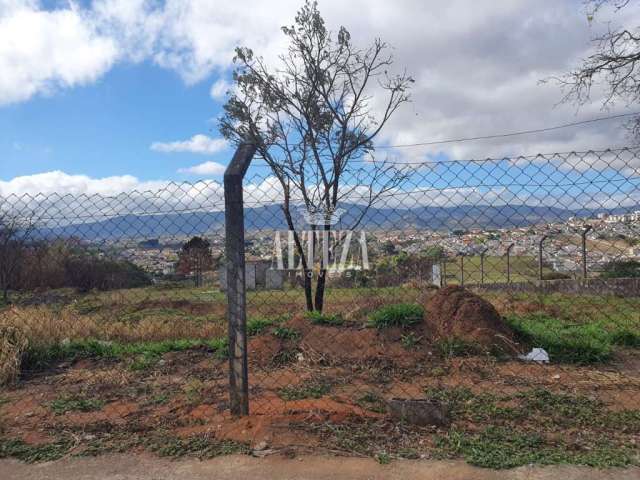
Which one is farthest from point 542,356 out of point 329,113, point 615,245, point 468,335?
point 329,113

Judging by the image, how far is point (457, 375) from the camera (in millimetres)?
5016

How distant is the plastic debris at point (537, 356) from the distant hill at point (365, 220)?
9.55 feet

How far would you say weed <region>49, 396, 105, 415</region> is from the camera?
13.1 ft

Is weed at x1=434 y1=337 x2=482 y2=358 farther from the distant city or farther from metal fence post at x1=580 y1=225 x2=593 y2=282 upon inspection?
the distant city

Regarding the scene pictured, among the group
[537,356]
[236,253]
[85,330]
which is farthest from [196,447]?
[85,330]

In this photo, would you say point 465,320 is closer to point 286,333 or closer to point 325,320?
point 325,320

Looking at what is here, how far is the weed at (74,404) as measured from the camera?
398cm

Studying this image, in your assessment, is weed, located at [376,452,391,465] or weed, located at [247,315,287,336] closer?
weed, located at [376,452,391,465]

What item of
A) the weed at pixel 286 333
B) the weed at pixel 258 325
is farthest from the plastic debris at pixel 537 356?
the weed at pixel 258 325

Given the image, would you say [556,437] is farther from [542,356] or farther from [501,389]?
[542,356]

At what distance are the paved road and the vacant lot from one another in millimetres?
101

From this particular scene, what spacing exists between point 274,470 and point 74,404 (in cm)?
226

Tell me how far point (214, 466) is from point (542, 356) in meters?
4.27

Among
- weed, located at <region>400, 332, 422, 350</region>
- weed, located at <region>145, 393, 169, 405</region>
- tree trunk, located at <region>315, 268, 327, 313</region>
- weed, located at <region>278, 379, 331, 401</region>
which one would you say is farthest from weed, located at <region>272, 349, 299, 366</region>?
tree trunk, located at <region>315, 268, 327, 313</region>
